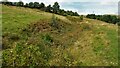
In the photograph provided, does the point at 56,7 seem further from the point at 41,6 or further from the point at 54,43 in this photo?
the point at 54,43

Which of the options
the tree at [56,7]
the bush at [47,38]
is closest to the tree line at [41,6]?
the tree at [56,7]

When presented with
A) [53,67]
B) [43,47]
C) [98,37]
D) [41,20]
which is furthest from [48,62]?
[41,20]

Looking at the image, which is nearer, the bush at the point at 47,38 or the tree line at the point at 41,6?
the bush at the point at 47,38

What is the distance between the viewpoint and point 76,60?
39.5m

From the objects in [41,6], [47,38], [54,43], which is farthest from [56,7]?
[54,43]

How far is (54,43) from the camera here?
148ft

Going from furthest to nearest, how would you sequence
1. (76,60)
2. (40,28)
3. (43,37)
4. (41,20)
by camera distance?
(41,20) → (40,28) → (43,37) → (76,60)

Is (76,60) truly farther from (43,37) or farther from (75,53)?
(43,37)

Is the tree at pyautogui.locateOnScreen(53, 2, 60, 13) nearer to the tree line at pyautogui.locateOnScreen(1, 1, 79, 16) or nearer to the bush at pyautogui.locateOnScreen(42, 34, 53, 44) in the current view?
the tree line at pyautogui.locateOnScreen(1, 1, 79, 16)

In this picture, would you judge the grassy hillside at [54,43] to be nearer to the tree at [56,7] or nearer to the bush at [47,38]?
the bush at [47,38]

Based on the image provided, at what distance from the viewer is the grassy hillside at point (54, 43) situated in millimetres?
38625

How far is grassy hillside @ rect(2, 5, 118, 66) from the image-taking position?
38625 millimetres

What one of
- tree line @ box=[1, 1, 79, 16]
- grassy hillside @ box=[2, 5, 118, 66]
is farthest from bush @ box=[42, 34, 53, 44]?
tree line @ box=[1, 1, 79, 16]

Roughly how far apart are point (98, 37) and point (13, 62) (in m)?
15.1
